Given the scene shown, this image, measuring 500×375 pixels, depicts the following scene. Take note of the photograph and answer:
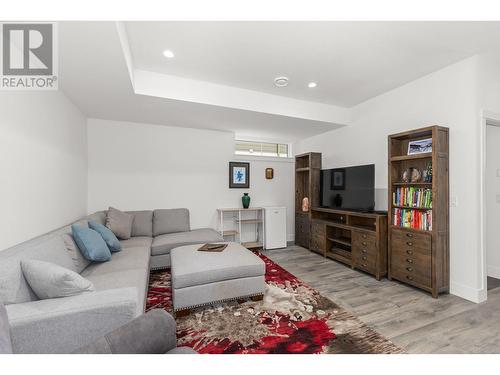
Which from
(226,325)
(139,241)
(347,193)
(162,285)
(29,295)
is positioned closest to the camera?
(29,295)

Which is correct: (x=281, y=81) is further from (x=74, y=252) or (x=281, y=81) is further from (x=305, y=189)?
(x=74, y=252)

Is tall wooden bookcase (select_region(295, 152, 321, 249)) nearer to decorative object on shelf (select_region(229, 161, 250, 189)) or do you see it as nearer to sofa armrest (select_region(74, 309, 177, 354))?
decorative object on shelf (select_region(229, 161, 250, 189))

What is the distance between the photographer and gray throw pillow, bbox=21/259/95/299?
125 centimetres

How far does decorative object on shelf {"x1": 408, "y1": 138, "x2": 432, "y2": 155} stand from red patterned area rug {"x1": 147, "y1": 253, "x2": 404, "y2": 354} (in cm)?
207

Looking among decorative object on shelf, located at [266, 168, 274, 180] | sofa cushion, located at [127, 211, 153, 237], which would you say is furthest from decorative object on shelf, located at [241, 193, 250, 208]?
sofa cushion, located at [127, 211, 153, 237]

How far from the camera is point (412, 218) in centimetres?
269

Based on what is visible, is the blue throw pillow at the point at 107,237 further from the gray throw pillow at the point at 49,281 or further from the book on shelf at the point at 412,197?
the book on shelf at the point at 412,197

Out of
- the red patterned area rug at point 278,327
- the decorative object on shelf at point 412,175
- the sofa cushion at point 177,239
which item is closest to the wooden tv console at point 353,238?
the decorative object on shelf at point 412,175

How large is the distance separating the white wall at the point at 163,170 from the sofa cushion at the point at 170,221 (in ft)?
1.08
